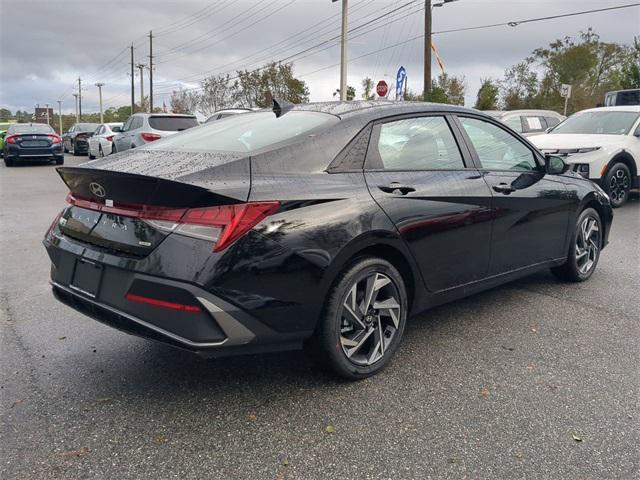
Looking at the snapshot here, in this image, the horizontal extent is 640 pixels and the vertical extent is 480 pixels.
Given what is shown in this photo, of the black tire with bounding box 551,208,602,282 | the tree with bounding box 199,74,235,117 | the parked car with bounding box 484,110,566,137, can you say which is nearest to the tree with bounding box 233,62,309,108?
the tree with bounding box 199,74,235,117

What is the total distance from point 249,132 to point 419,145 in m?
1.10

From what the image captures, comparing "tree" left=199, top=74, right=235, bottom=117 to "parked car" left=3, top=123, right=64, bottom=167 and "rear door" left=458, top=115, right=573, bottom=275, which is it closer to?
"parked car" left=3, top=123, right=64, bottom=167

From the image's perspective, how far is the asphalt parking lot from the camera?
2445 mm

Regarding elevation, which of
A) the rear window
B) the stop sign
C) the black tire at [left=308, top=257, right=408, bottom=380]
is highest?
the stop sign

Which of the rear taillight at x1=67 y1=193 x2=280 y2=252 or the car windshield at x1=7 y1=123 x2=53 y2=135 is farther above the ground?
the car windshield at x1=7 y1=123 x2=53 y2=135

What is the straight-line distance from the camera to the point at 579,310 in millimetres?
4461

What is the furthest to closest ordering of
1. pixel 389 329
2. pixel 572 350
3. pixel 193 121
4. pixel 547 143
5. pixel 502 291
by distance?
pixel 193 121 < pixel 547 143 < pixel 502 291 < pixel 572 350 < pixel 389 329

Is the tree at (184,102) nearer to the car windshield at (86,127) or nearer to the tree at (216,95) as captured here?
the tree at (216,95)

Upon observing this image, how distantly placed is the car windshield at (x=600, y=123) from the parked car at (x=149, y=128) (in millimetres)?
9058

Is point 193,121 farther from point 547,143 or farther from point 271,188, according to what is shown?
point 271,188

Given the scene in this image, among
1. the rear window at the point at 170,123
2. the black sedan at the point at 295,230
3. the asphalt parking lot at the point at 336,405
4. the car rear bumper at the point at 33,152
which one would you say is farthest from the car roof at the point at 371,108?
the car rear bumper at the point at 33,152

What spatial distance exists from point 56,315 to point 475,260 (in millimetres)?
3139

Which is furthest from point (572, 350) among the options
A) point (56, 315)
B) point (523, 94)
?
point (523, 94)

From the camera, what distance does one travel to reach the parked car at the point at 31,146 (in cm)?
1945
